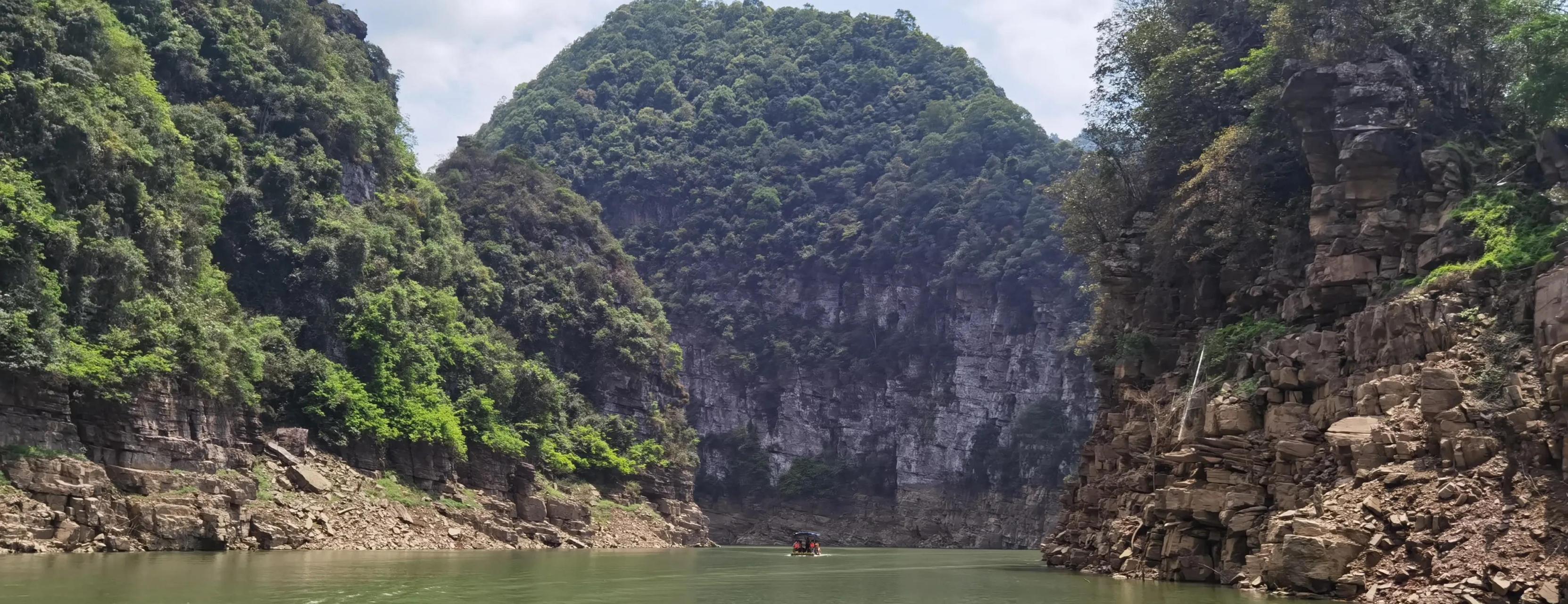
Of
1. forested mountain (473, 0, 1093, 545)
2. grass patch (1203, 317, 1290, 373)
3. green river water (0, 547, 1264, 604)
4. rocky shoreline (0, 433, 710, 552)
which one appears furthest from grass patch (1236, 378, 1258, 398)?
forested mountain (473, 0, 1093, 545)

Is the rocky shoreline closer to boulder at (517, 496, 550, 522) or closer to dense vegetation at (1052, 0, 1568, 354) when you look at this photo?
boulder at (517, 496, 550, 522)

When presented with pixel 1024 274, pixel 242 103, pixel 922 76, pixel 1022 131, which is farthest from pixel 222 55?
pixel 922 76

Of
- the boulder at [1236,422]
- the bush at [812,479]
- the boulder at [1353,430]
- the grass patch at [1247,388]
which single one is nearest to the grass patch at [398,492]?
the boulder at [1236,422]

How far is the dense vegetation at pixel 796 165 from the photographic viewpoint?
103 metres

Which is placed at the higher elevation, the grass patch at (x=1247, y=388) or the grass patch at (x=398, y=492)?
the grass patch at (x=1247, y=388)

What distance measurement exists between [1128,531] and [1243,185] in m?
10.5

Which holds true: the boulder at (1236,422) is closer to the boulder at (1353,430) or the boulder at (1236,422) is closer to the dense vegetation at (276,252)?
the boulder at (1353,430)

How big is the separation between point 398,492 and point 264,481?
7540 millimetres

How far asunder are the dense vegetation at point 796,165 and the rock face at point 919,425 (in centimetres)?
156

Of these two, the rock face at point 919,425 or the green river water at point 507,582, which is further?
the rock face at point 919,425

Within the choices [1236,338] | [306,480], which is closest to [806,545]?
[306,480]

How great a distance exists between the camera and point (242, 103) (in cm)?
5666

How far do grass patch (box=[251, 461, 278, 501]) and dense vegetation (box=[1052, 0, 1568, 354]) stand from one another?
95.0 ft

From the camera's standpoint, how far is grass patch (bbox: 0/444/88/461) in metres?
33.0
